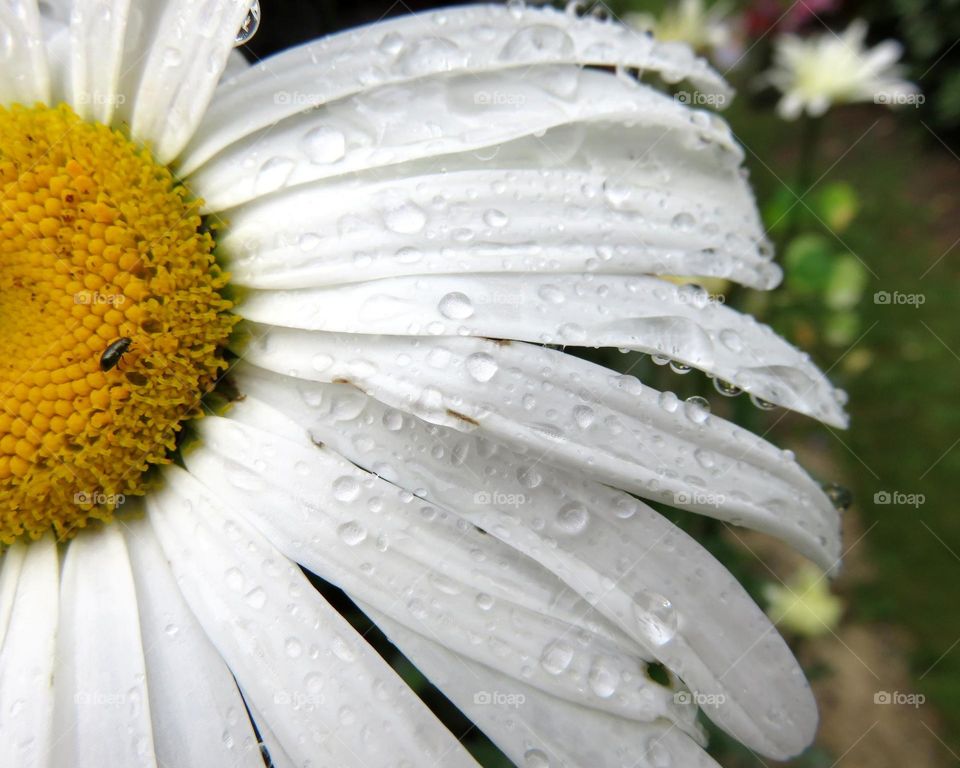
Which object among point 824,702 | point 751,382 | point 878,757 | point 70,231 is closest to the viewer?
point 751,382

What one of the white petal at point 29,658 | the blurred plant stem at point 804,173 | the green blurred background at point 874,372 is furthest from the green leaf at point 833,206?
the white petal at point 29,658

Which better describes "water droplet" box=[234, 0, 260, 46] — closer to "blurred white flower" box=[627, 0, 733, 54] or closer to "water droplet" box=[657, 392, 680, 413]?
"water droplet" box=[657, 392, 680, 413]

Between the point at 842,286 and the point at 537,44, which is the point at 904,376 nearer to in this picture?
the point at 842,286

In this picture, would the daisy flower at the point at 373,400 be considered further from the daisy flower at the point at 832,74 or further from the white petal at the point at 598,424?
the daisy flower at the point at 832,74

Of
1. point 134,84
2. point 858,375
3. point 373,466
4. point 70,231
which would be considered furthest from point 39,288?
point 858,375

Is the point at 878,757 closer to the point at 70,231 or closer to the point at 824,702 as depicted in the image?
the point at 824,702

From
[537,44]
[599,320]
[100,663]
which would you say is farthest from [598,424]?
[100,663]
